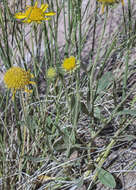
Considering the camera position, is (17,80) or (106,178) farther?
(106,178)

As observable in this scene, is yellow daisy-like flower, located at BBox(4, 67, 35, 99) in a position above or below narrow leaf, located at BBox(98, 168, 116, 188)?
above

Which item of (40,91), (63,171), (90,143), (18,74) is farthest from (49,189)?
(40,91)

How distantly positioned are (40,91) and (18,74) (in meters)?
0.61

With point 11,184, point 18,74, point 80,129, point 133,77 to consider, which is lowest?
point 11,184

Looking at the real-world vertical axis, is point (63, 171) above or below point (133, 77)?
below

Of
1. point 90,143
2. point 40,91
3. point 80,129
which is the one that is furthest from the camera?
point 40,91

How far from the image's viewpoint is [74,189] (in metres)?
0.87

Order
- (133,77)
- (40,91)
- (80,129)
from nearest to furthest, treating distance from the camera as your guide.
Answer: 1. (80,129)
2. (133,77)
3. (40,91)

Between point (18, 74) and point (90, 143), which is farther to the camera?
point (90, 143)

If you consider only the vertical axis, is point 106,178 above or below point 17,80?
below

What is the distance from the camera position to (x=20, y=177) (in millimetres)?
902

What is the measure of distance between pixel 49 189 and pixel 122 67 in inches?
23.4

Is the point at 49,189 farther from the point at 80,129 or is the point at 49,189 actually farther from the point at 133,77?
the point at 133,77

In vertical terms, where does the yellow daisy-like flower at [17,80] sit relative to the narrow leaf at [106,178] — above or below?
above
